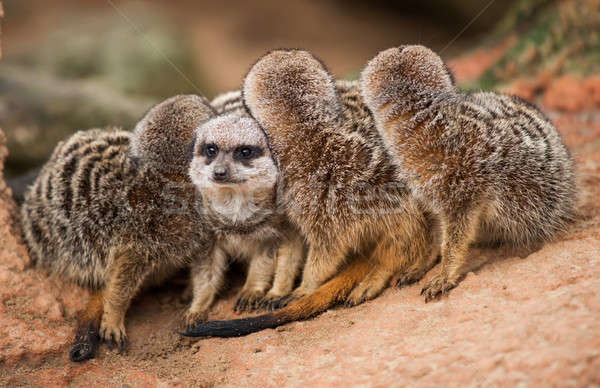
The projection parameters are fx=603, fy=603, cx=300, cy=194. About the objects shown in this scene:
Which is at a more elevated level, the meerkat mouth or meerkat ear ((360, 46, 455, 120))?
meerkat ear ((360, 46, 455, 120))

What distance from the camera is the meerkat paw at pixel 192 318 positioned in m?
2.78

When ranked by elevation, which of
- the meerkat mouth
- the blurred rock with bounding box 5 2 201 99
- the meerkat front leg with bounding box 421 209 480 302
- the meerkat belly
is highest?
the blurred rock with bounding box 5 2 201 99

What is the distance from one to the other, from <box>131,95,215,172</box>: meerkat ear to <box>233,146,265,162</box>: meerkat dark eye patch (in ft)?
1.13

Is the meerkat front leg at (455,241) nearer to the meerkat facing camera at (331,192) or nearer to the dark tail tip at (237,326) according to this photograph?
the meerkat facing camera at (331,192)

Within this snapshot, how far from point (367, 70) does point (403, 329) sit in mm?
1128

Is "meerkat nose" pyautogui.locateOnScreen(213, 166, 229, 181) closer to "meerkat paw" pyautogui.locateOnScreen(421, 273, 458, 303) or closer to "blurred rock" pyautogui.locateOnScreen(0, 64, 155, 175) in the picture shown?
"meerkat paw" pyautogui.locateOnScreen(421, 273, 458, 303)

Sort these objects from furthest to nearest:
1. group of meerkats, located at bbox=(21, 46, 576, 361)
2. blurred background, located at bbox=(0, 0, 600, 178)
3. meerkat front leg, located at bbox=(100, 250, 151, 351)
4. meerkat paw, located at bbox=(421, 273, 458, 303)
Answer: blurred background, located at bbox=(0, 0, 600, 178), meerkat front leg, located at bbox=(100, 250, 151, 351), group of meerkats, located at bbox=(21, 46, 576, 361), meerkat paw, located at bbox=(421, 273, 458, 303)

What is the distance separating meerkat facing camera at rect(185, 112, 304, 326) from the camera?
2715 mm

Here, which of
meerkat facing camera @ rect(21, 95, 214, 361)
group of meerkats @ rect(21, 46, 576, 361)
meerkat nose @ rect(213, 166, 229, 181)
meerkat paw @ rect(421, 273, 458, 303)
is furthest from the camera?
meerkat facing camera @ rect(21, 95, 214, 361)

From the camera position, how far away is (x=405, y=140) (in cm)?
251

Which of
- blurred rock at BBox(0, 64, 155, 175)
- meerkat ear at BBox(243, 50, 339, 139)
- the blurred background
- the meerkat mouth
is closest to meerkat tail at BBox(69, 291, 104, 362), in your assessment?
the meerkat mouth

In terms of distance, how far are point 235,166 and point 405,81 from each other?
824mm

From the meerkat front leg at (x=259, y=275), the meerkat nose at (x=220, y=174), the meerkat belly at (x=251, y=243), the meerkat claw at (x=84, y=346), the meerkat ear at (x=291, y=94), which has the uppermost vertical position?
the meerkat ear at (x=291, y=94)

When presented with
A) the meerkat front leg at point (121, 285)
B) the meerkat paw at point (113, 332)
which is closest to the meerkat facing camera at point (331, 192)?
the meerkat paw at point (113, 332)
